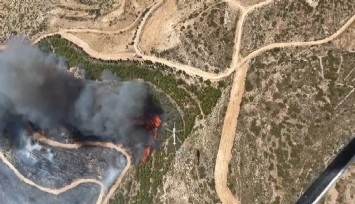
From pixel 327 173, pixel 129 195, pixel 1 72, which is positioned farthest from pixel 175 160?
pixel 1 72

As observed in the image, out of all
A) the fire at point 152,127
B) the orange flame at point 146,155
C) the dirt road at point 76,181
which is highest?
the fire at point 152,127

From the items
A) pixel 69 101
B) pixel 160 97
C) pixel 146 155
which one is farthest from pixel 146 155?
pixel 69 101

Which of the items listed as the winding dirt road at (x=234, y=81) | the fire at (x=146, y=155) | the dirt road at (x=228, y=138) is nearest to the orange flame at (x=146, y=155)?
the fire at (x=146, y=155)

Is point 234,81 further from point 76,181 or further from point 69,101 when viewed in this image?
point 76,181

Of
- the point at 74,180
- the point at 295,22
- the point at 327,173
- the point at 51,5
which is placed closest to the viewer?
the point at 327,173

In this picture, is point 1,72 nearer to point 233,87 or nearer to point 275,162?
point 233,87

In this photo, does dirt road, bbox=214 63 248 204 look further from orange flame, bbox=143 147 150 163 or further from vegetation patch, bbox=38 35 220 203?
orange flame, bbox=143 147 150 163

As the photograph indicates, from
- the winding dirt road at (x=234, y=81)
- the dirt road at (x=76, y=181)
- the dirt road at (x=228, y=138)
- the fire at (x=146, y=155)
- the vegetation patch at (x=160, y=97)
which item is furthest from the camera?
the dirt road at (x=76, y=181)

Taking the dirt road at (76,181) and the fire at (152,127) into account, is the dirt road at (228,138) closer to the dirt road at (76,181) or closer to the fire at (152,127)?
the fire at (152,127)

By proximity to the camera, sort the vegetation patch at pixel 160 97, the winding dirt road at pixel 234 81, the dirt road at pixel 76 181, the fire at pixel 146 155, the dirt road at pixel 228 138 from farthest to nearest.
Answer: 1. the dirt road at pixel 76 181
2. the fire at pixel 146 155
3. the vegetation patch at pixel 160 97
4. the winding dirt road at pixel 234 81
5. the dirt road at pixel 228 138
